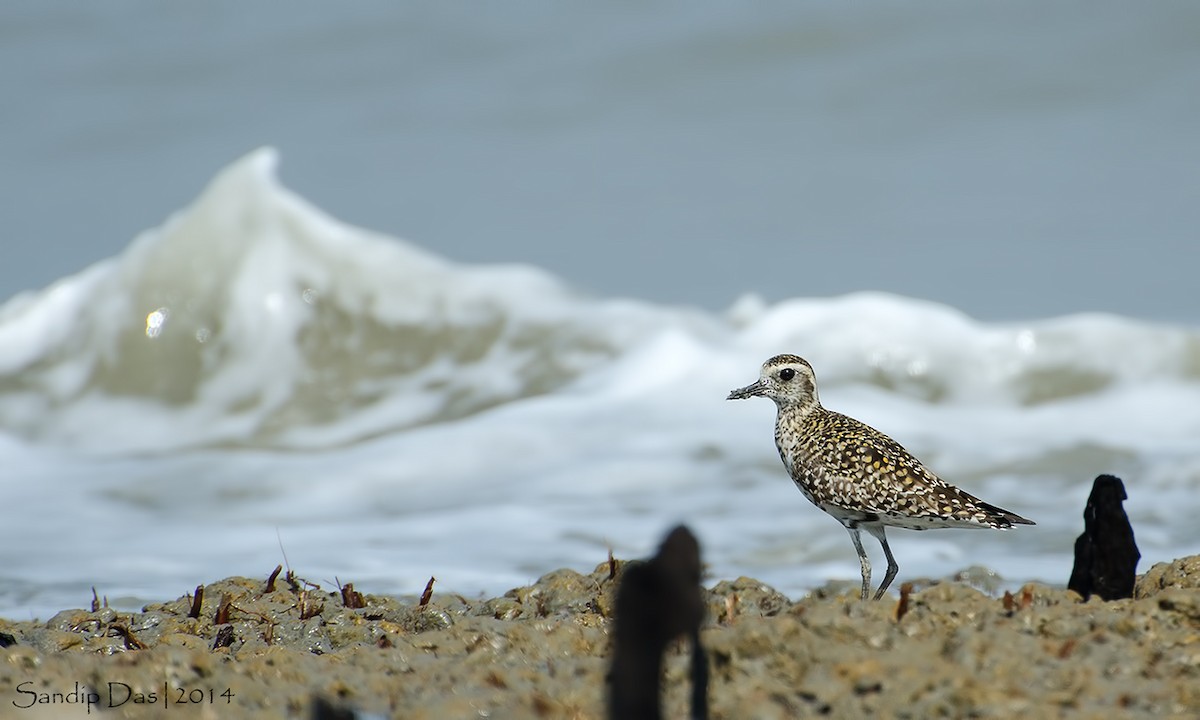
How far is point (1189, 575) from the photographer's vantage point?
7.04 metres

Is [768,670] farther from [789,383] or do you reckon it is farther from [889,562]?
[789,383]

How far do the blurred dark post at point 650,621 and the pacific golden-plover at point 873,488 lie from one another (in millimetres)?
4943

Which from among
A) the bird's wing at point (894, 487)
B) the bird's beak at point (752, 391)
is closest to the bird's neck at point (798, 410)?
the bird's beak at point (752, 391)

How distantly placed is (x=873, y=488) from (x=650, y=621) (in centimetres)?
559

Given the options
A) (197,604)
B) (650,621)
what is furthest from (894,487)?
(650,621)

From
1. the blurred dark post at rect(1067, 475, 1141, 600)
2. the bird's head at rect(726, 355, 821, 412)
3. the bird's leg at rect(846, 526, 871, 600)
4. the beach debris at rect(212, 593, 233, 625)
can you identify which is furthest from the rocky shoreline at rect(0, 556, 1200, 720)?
the bird's head at rect(726, 355, 821, 412)

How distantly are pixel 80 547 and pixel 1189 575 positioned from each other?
15781mm

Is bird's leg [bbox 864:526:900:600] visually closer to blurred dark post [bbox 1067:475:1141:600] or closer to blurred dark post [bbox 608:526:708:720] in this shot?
blurred dark post [bbox 1067:475:1141:600]

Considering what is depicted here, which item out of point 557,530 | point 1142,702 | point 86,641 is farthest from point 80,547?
point 1142,702

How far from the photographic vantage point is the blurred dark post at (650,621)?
3301 mm

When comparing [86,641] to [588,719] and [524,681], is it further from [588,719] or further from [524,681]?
[588,719]

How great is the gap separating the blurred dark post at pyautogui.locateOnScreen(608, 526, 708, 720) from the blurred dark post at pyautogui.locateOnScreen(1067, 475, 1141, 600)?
12.4 ft

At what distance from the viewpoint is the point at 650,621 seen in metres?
3.35

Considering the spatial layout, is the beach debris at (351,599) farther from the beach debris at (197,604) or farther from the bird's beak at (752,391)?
the bird's beak at (752,391)
